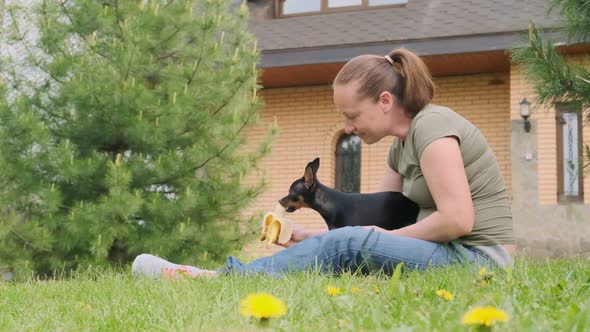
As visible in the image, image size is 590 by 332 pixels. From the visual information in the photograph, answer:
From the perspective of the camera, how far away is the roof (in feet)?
34.3

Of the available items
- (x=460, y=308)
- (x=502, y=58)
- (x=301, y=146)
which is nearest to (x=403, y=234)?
(x=460, y=308)

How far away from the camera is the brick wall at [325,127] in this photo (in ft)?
37.6

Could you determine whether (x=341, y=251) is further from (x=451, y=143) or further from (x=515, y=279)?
(x=515, y=279)

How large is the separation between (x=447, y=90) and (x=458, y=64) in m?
0.73

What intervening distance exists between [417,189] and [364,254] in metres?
0.37

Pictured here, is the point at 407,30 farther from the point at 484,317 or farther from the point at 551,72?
the point at 484,317

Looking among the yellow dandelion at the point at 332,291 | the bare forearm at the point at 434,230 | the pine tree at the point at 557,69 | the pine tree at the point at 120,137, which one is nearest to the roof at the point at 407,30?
the pine tree at the point at 120,137

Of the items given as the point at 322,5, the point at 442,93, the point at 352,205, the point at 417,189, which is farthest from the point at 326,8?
the point at 417,189

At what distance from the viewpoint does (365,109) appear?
340cm

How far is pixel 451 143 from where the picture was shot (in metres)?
3.11

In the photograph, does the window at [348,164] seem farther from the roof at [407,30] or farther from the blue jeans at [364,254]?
the blue jeans at [364,254]

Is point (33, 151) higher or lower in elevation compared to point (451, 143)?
lower

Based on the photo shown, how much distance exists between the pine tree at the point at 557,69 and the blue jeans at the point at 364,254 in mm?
2870

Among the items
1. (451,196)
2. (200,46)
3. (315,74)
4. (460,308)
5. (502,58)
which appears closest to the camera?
(460,308)
